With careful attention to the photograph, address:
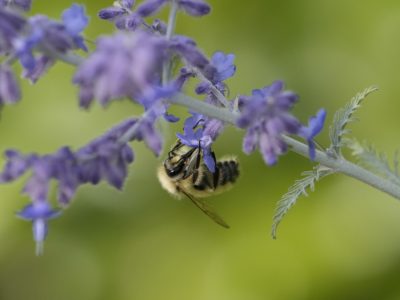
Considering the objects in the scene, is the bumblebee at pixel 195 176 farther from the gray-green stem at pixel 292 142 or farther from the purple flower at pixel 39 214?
the purple flower at pixel 39 214

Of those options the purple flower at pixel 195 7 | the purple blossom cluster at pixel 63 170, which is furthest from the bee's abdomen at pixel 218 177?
the purple blossom cluster at pixel 63 170

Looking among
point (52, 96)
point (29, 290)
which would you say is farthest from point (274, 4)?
point (29, 290)

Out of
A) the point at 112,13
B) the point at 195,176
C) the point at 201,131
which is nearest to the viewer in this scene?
the point at 112,13

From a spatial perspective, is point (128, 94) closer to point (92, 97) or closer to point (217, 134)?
point (92, 97)

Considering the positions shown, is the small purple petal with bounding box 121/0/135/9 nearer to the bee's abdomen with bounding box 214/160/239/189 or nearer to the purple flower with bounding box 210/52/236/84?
the purple flower with bounding box 210/52/236/84

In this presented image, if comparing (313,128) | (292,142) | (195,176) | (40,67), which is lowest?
(195,176)

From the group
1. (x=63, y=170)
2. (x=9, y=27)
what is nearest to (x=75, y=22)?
(x=9, y=27)

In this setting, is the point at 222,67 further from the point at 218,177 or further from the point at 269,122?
the point at 218,177
